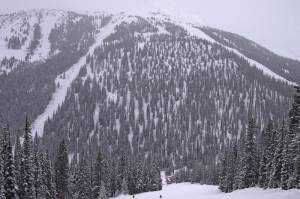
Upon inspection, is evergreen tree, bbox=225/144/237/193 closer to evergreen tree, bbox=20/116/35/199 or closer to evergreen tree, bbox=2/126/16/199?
evergreen tree, bbox=20/116/35/199

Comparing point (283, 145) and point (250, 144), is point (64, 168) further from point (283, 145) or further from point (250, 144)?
point (283, 145)

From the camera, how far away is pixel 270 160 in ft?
214

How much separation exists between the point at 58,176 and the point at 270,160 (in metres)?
41.1

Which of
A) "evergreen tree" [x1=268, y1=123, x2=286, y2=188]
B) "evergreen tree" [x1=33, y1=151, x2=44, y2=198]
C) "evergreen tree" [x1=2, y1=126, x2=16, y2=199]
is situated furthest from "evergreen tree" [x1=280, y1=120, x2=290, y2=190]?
"evergreen tree" [x1=33, y1=151, x2=44, y2=198]

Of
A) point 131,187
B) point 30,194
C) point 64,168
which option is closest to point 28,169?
point 30,194

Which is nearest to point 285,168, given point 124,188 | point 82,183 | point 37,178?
point 37,178

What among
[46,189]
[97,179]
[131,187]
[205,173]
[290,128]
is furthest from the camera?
[205,173]

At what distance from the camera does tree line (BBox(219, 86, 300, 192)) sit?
50.4m

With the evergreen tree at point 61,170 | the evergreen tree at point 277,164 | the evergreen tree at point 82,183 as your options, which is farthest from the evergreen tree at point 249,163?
the evergreen tree at point 61,170

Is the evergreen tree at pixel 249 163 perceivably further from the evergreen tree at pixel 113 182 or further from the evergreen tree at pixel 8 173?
the evergreen tree at pixel 113 182

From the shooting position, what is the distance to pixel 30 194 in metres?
57.4

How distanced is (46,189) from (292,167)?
135 feet

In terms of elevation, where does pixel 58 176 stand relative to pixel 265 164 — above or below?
below

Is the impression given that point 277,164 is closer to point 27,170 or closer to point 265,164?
point 265,164
